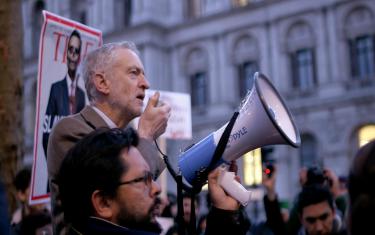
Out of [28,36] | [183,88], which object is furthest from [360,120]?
[28,36]

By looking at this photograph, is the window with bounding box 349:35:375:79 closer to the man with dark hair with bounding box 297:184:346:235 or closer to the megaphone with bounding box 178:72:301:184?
the man with dark hair with bounding box 297:184:346:235

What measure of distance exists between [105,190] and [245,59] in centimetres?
2698

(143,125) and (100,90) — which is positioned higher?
(100,90)

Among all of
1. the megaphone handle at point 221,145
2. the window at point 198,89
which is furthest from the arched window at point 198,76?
the megaphone handle at point 221,145

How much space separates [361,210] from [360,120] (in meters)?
24.3

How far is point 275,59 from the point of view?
2784 centimetres

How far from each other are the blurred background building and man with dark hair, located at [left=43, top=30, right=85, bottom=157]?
62.6ft

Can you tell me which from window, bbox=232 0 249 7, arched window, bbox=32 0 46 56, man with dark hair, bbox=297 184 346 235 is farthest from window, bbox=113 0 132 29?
man with dark hair, bbox=297 184 346 235

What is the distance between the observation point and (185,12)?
104 feet

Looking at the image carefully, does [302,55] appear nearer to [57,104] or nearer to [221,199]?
[57,104]

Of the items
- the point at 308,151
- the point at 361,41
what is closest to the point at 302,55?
the point at 361,41

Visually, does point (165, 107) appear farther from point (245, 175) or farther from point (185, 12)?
point (185, 12)

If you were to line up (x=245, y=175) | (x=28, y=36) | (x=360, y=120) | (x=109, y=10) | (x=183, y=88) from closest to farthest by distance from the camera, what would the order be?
(x=360, y=120)
(x=245, y=175)
(x=183, y=88)
(x=109, y=10)
(x=28, y=36)

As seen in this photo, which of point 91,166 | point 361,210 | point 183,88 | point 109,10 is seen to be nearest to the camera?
point 361,210
